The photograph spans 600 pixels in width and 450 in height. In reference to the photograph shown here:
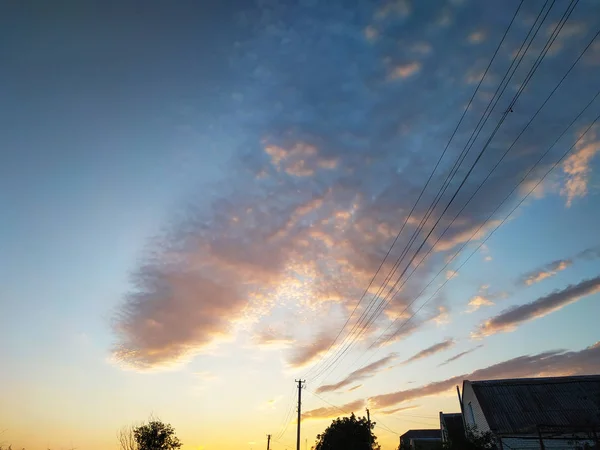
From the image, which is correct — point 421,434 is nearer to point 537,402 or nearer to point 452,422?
point 452,422

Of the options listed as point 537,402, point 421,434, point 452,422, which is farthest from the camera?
point 421,434

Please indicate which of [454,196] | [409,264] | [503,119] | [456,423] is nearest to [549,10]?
[503,119]

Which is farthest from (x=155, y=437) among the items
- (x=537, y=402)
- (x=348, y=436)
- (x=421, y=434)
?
(x=421, y=434)

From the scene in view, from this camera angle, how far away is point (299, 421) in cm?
4406

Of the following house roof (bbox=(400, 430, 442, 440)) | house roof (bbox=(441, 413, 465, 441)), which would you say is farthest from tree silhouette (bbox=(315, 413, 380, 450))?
house roof (bbox=(400, 430, 442, 440))

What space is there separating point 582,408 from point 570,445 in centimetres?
681

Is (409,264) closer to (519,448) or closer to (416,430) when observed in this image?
(519,448)

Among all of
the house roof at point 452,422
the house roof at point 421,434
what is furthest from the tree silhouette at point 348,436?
the house roof at point 421,434

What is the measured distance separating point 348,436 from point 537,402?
21076mm

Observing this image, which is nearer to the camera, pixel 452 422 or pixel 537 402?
pixel 537 402

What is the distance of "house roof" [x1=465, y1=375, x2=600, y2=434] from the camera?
3175 centimetres

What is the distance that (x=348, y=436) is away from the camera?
1693 inches

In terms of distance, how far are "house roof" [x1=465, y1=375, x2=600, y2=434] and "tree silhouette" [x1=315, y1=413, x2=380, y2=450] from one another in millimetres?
14325

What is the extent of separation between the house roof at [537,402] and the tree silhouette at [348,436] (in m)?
14.3
